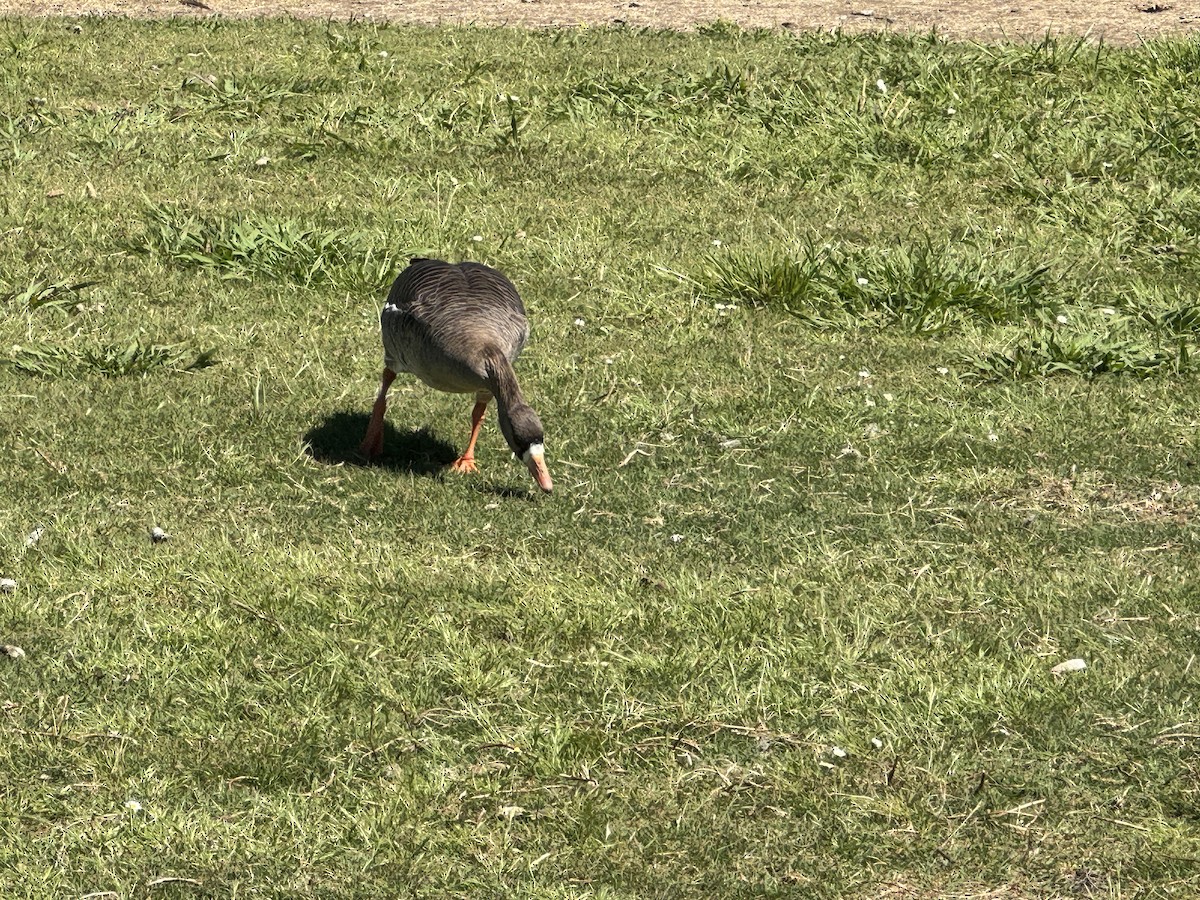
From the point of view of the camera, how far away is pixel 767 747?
17.5 feet

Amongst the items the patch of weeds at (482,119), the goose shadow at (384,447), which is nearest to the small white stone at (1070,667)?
the goose shadow at (384,447)

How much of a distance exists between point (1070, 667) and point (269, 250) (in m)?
5.71

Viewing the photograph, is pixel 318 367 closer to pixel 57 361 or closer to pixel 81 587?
pixel 57 361

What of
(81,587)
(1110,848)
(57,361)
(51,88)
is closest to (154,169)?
(51,88)

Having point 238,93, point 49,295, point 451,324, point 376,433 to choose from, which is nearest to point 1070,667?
point 451,324

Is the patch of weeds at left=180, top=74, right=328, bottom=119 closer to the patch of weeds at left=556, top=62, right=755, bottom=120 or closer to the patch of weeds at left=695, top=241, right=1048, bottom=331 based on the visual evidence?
the patch of weeds at left=556, top=62, right=755, bottom=120

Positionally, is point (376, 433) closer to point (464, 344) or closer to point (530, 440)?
point (464, 344)

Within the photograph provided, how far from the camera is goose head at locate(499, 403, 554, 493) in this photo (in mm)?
6965

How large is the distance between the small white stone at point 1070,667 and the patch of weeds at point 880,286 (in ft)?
12.2

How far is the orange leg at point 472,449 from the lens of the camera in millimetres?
7523

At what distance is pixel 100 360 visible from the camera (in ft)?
27.8

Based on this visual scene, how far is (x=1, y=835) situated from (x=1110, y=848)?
3188mm

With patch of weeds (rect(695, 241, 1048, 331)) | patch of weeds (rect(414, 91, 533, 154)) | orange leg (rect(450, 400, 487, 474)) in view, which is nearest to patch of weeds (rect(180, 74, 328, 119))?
patch of weeds (rect(414, 91, 533, 154))

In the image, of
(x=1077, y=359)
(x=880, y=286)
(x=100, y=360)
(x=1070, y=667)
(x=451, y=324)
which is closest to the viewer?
(x=1070, y=667)
